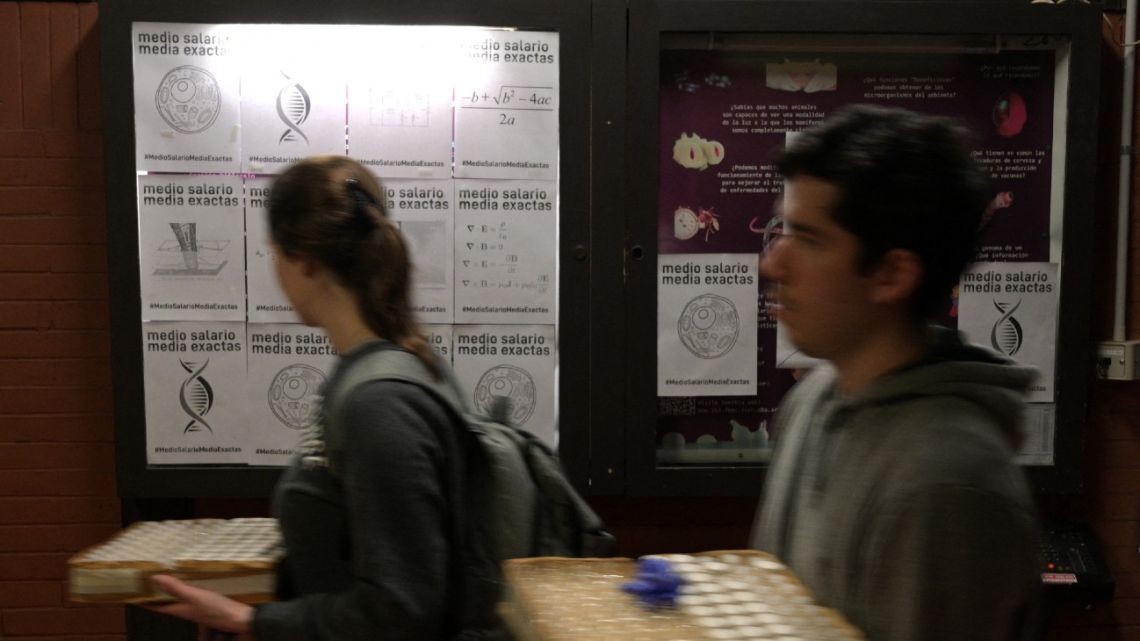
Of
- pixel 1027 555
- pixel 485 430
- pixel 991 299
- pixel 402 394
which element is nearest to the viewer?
pixel 1027 555

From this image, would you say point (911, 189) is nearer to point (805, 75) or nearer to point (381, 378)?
point (381, 378)

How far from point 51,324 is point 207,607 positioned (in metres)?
2.18

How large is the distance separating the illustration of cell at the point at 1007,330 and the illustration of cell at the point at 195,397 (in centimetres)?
255

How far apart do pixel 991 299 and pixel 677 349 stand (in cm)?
106

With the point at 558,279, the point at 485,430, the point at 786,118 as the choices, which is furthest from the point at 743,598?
the point at 786,118

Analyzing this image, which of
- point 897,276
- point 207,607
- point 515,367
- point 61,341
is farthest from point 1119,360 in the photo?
point 61,341

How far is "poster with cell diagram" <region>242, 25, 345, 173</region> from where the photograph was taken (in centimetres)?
289

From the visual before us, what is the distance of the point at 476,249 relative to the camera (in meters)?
2.95

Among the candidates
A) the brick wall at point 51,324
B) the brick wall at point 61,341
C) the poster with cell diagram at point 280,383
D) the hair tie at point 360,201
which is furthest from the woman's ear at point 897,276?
the brick wall at point 51,324

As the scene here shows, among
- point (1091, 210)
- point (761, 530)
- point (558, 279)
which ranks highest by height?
point (1091, 210)

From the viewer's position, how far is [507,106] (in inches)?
114

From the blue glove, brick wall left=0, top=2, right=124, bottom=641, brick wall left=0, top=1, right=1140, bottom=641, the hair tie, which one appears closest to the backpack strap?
the hair tie

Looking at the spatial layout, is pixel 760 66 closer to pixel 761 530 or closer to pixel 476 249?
pixel 476 249

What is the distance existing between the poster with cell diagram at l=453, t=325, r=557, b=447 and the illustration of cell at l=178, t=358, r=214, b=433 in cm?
79
